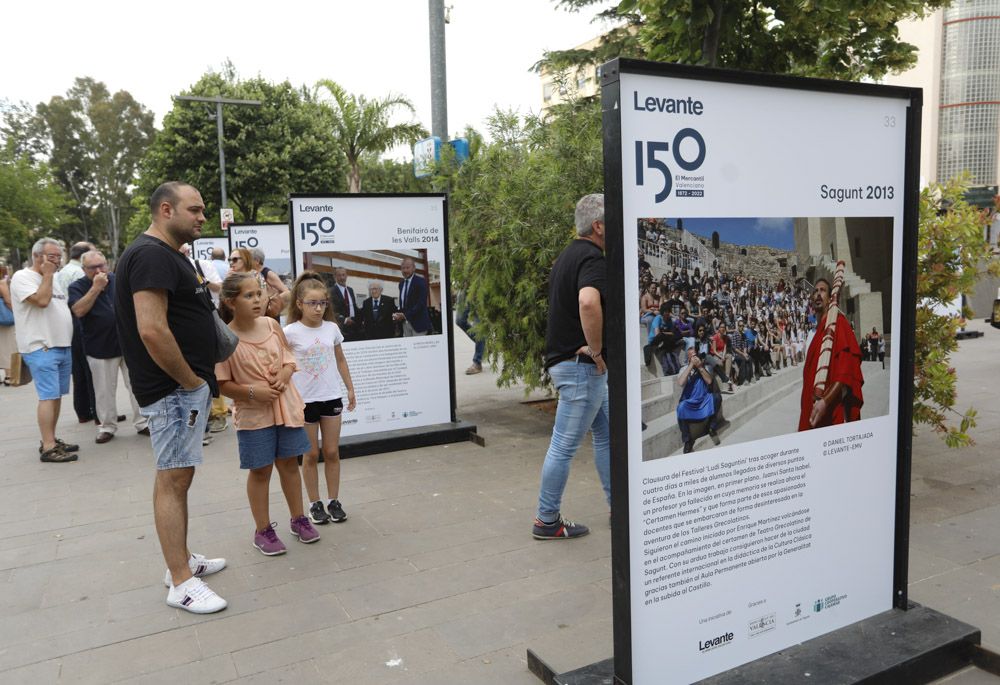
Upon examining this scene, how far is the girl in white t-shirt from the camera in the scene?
4688 mm

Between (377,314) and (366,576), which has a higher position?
(377,314)

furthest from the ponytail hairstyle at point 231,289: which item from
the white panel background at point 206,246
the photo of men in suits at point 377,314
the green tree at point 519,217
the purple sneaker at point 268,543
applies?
the white panel background at point 206,246

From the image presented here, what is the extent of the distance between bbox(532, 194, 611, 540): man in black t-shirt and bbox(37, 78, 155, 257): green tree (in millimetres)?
65063

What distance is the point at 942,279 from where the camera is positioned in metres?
4.93

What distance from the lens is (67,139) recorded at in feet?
202

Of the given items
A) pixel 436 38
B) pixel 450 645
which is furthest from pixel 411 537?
pixel 436 38

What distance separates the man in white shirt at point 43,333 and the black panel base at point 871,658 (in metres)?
5.65

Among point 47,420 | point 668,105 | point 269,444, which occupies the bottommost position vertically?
point 47,420

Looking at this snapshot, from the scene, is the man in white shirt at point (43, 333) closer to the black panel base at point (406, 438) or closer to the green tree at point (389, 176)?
the black panel base at point (406, 438)

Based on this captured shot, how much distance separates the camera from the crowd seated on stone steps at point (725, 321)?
2.32 metres

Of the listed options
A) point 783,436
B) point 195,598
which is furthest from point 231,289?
point 783,436

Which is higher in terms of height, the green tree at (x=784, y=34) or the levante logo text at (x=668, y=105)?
the green tree at (x=784, y=34)

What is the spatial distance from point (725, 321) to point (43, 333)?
6.61m

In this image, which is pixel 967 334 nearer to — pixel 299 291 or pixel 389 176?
pixel 299 291
